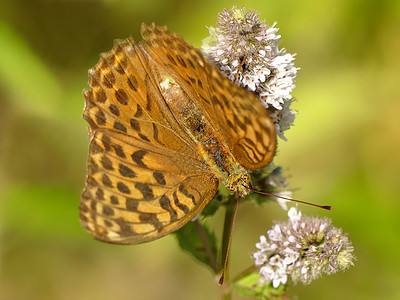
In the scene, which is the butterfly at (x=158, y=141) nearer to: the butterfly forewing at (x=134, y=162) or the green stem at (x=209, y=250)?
the butterfly forewing at (x=134, y=162)

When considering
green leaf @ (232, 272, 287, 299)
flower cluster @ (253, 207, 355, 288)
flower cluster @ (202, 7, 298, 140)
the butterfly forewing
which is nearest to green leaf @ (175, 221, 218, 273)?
green leaf @ (232, 272, 287, 299)

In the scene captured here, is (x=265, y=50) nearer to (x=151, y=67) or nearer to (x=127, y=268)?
(x=151, y=67)

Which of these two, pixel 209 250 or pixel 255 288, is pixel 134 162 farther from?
pixel 255 288

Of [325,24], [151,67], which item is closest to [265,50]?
[151,67]

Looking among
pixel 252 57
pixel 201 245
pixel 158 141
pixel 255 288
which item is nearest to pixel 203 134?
pixel 158 141

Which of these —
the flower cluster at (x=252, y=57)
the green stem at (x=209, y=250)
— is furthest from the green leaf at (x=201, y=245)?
the flower cluster at (x=252, y=57)

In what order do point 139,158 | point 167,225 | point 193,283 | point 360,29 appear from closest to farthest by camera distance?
point 167,225 → point 139,158 → point 193,283 → point 360,29

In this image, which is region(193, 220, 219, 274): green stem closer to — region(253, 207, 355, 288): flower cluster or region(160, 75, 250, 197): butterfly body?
region(253, 207, 355, 288): flower cluster
